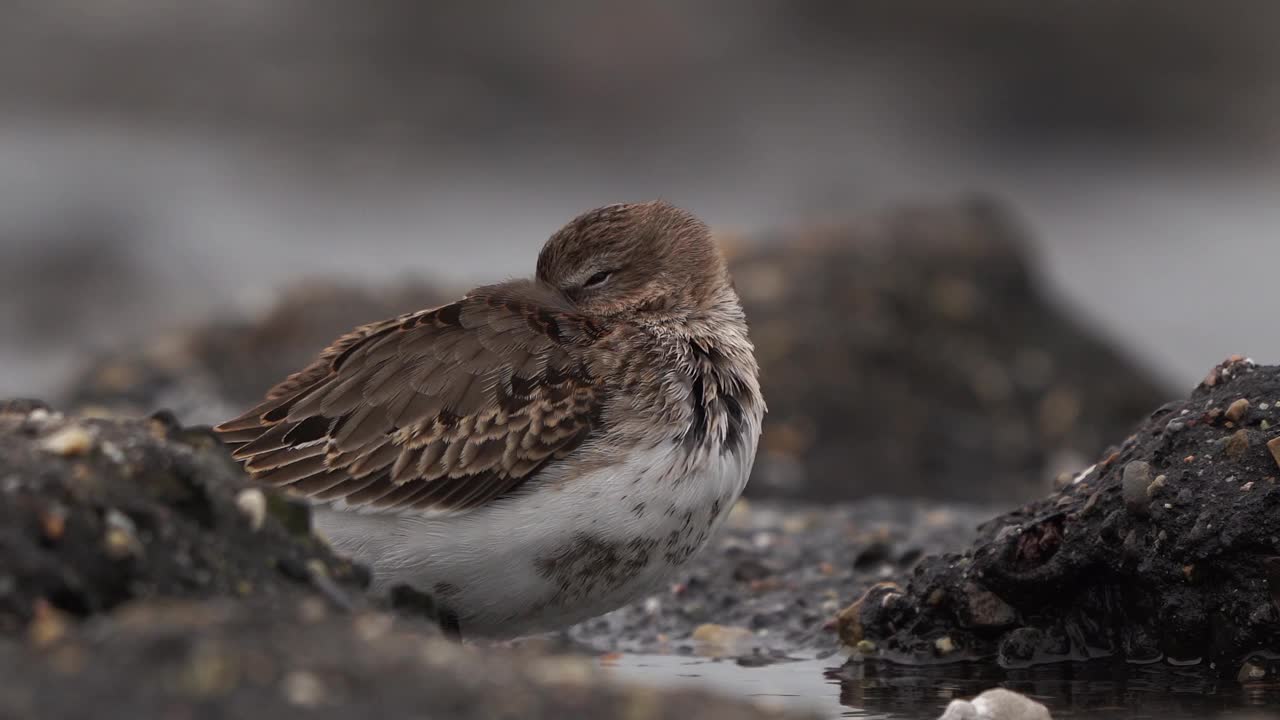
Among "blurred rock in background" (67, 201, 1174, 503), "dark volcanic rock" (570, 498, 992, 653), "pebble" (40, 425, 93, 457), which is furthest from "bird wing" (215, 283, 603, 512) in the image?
"blurred rock in background" (67, 201, 1174, 503)

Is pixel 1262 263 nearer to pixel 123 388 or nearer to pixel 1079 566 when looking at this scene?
pixel 123 388

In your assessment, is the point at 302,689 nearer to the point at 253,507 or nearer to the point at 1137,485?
the point at 253,507

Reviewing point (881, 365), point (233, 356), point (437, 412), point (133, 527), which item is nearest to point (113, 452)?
point (133, 527)

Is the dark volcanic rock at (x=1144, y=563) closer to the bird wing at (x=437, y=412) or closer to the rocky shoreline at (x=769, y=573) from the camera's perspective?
the rocky shoreline at (x=769, y=573)

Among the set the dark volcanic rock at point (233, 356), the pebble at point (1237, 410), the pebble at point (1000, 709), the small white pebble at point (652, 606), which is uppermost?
the dark volcanic rock at point (233, 356)

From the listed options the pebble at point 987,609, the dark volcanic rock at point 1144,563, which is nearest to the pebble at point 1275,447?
the dark volcanic rock at point 1144,563

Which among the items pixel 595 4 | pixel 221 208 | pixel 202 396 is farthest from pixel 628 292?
pixel 595 4
